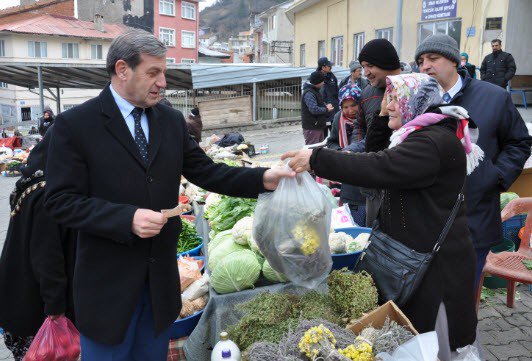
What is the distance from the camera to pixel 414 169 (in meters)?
1.99

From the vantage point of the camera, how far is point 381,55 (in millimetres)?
3617

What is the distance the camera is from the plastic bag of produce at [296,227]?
2.43m

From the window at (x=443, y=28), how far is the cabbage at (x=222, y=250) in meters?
13.0

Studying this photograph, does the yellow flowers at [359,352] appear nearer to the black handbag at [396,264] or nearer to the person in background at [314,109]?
the black handbag at [396,264]

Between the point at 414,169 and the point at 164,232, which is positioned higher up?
the point at 414,169

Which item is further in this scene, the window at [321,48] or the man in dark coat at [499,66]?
the window at [321,48]

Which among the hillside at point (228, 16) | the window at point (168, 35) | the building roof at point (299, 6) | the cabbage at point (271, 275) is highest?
the hillside at point (228, 16)

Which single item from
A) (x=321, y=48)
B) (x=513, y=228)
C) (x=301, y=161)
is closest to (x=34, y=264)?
(x=301, y=161)

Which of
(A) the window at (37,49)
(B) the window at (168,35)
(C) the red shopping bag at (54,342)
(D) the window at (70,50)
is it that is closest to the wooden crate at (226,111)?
(C) the red shopping bag at (54,342)

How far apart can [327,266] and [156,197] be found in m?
1.07

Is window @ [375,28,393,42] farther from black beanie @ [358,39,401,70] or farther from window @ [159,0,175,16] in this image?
window @ [159,0,175,16]

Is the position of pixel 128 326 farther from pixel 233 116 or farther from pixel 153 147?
pixel 233 116

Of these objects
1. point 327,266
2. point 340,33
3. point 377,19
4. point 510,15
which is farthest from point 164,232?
point 340,33

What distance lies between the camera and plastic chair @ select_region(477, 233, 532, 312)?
3.39 m
